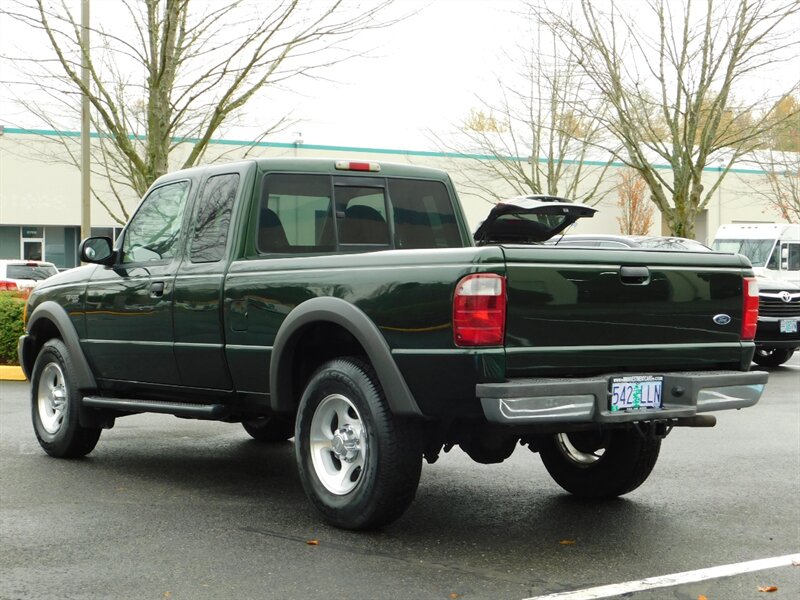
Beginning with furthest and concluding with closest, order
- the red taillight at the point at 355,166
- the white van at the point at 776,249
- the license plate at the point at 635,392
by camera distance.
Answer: the white van at the point at 776,249 → the red taillight at the point at 355,166 → the license plate at the point at 635,392

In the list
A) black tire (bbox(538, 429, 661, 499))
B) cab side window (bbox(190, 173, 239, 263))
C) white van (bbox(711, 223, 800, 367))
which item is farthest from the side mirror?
white van (bbox(711, 223, 800, 367))

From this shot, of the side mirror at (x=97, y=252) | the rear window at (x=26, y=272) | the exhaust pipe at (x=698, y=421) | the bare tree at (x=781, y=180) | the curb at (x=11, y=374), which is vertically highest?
the bare tree at (x=781, y=180)

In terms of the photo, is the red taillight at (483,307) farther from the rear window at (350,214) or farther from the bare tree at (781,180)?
the bare tree at (781,180)

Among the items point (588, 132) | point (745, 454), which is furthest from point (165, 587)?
point (588, 132)

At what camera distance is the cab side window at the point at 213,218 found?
→ 6.95 m

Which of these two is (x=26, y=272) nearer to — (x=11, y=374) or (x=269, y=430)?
(x=11, y=374)

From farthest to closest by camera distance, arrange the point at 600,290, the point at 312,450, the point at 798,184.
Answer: the point at 798,184 → the point at 312,450 → the point at 600,290

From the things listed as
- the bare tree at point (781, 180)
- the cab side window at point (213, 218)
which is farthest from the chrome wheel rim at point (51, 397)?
the bare tree at point (781, 180)

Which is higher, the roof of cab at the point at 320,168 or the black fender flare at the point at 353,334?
the roof of cab at the point at 320,168

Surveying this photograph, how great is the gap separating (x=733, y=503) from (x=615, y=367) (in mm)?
1800

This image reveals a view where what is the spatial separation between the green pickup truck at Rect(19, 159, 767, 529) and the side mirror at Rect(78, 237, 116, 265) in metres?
0.02

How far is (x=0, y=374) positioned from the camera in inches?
567

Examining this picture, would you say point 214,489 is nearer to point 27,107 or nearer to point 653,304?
point 653,304

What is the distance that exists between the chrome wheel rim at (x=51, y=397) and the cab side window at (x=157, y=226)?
1.19 meters
